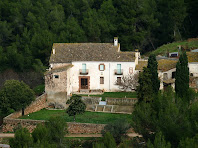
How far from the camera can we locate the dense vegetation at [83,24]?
6278cm

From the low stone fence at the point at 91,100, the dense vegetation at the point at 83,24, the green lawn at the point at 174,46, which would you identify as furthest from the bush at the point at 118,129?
the green lawn at the point at 174,46

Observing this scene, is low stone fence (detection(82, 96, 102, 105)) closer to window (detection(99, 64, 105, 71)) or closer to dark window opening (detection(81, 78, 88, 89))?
dark window opening (detection(81, 78, 88, 89))

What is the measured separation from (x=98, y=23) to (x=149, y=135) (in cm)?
3465

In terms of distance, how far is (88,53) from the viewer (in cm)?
5188

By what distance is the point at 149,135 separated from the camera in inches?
1405

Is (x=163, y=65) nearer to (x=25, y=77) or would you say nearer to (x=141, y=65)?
(x=141, y=65)

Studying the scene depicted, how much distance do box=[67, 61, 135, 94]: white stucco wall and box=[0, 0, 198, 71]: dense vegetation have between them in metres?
9.73

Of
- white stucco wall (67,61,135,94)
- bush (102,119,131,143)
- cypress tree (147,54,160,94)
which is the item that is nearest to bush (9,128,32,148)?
bush (102,119,131,143)

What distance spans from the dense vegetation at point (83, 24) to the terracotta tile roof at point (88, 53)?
327 inches

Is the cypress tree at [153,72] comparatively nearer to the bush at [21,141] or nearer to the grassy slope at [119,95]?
the grassy slope at [119,95]

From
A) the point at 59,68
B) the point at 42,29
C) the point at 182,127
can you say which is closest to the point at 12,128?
the point at 59,68

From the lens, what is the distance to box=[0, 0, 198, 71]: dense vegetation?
206 ft

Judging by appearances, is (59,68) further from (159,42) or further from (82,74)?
(159,42)

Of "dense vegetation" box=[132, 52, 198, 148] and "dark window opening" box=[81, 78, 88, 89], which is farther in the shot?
"dark window opening" box=[81, 78, 88, 89]
